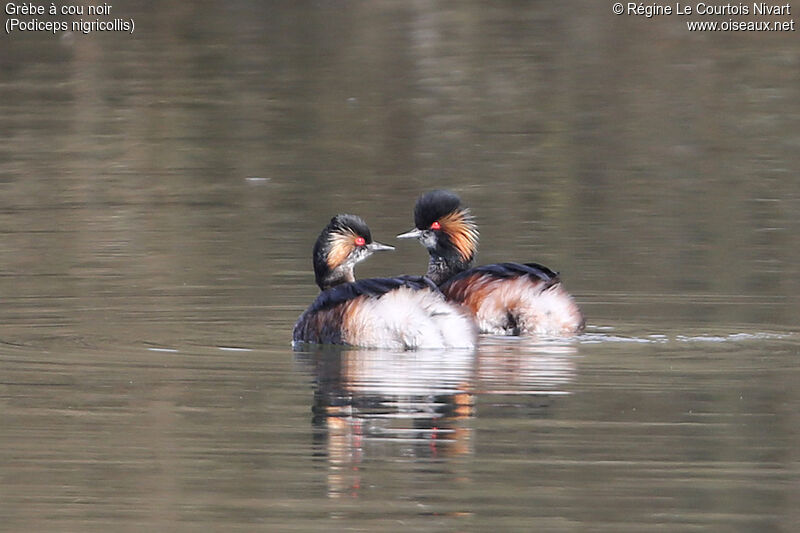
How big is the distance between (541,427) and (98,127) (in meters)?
14.3

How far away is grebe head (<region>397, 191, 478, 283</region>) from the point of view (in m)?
12.3

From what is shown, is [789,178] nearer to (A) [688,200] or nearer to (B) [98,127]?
(A) [688,200]

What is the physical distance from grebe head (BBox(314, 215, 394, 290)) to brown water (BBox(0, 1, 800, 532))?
0.46 m

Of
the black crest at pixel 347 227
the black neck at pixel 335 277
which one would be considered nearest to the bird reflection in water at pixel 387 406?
the black neck at pixel 335 277

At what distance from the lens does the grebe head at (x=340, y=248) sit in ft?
37.3

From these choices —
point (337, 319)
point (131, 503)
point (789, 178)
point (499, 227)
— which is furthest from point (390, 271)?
point (131, 503)

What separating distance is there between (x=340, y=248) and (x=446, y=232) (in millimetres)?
1177

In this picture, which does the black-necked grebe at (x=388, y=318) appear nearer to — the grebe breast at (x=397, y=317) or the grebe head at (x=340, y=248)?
the grebe breast at (x=397, y=317)

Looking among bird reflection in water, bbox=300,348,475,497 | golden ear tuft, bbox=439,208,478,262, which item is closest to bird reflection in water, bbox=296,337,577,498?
bird reflection in water, bbox=300,348,475,497

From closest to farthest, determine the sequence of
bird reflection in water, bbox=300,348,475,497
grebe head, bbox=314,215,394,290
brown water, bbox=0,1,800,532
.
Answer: brown water, bbox=0,1,800,532
bird reflection in water, bbox=300,348,475,497
grebe head, bbox=314,215,394,290

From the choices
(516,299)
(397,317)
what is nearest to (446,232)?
(516,299)

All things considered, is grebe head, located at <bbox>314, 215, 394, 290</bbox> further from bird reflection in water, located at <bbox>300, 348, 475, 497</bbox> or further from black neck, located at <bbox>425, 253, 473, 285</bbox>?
black neck, located at <bbox>425, 253, 473, 285</bbox>

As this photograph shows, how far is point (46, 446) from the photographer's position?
795cm

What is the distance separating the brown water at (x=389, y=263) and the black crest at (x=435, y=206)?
3.25 feet
